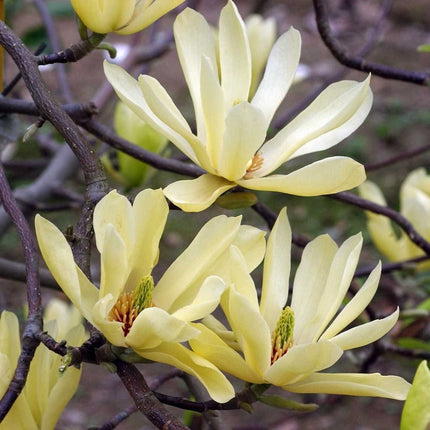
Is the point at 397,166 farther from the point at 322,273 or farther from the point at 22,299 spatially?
the point at 322,273

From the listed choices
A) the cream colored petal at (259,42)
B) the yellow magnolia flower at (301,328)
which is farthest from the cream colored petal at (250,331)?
the cream colored petal at (259,42)

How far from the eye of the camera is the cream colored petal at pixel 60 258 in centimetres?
47

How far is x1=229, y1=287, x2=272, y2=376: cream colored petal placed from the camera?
1.53ft

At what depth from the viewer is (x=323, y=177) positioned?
20.8 inches

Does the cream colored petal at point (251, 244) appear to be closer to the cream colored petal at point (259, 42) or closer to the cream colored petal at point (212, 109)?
the cream colored petal at point (212, 109)

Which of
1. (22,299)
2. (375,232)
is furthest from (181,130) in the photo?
(22,299)

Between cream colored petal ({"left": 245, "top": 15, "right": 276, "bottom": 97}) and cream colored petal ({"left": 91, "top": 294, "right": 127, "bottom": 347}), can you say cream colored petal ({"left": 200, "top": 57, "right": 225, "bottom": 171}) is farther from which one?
cream colored petal ({"left": 245, "top": 15, "right": 276, "bottom": 97})

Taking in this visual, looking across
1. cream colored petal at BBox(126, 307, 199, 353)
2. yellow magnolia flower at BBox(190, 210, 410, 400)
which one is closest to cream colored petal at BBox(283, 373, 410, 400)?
yellow magnolia flower at BBox(190, 210, 410, 400)

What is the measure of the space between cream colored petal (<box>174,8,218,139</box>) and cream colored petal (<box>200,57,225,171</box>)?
0.04 metres

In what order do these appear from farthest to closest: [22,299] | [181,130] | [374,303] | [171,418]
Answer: [22,299]
[374,303]
[181,130]
[171,418]

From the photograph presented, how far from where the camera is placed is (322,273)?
0.58 m

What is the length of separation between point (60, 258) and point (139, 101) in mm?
168

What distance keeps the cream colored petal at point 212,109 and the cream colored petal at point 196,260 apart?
0.08 metres

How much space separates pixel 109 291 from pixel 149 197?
2.7 inches
